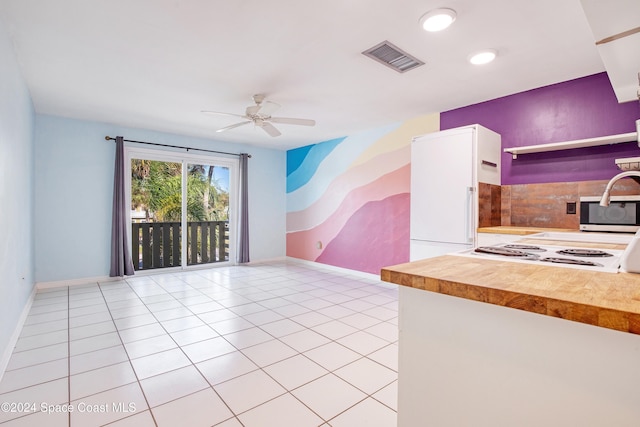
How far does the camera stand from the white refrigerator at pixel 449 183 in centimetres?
319

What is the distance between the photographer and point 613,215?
8.26 ft

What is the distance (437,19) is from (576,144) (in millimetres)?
1931

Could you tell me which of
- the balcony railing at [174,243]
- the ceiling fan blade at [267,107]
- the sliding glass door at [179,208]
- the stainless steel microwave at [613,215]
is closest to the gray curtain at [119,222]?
the sliding glass door at [179,208]

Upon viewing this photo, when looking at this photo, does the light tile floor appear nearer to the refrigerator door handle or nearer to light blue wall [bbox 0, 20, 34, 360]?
light blue wall [bbox 0, 20, 34, 360]

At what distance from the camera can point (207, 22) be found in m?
2.23

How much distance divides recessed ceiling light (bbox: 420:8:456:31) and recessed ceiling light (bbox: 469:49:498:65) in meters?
0.58

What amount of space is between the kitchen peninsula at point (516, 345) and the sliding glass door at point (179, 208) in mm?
5406

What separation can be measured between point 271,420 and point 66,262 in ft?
14.9

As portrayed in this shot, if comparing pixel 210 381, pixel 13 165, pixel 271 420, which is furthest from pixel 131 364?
pixel 13 165

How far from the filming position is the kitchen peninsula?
727 millimetres

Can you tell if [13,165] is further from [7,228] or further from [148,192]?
[148,192]

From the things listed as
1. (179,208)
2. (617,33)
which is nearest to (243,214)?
(179,208)

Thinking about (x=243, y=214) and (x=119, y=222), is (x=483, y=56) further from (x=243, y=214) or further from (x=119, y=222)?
(x=119, y=222)

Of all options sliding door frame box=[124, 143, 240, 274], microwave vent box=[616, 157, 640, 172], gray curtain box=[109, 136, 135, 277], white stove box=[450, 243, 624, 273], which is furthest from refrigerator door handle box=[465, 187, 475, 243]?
gray curtain box=[109, 136, 135, 277]
